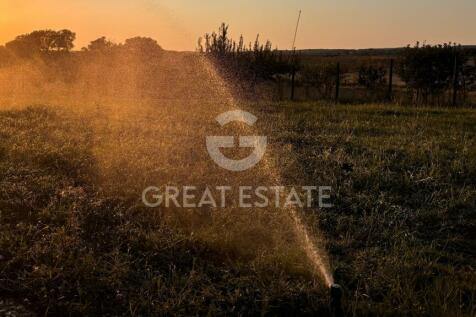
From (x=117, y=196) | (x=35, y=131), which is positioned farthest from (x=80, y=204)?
(x=35, y=131)

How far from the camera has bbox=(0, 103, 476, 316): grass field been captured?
3.32 m

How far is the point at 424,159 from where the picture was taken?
6.83 metres

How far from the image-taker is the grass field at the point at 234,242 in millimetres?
3323

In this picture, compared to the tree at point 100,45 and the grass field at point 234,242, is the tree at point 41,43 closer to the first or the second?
the tree at point 100,45

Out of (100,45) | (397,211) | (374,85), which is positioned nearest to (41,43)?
(100,45)

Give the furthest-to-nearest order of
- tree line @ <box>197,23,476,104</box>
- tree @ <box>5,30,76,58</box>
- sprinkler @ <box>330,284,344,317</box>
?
1. tree @ <box>5,30,76,58</box>
2. tree line @ <box>197,23,476,104</box>
3. sprinkler @ <box>330,284,344,317</box>

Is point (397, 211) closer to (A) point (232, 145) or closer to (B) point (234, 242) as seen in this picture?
Result: (B) point (234, 242)

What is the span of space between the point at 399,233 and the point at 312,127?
17.7 ft

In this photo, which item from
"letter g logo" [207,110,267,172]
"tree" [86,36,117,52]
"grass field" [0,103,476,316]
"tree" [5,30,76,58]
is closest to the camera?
"grass field" [0,103,476,316]

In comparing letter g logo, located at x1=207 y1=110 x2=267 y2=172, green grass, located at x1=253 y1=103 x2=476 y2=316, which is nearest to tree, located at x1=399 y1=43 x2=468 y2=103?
green grass, located at x1=253 y1=103 x2=476 y2=316

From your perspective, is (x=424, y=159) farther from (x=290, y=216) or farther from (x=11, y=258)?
(x=11, y=258)

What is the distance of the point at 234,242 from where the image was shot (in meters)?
4.18

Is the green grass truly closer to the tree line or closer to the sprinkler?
the sprinkler

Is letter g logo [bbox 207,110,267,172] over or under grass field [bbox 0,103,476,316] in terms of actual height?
over
